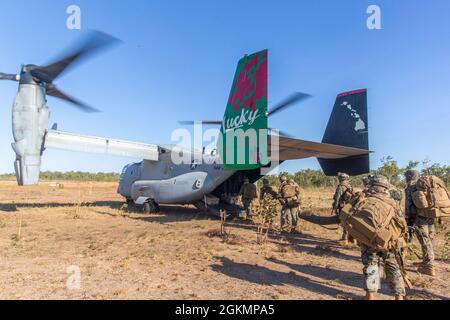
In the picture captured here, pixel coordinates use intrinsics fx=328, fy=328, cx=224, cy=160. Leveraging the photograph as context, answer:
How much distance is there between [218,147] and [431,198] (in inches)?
274

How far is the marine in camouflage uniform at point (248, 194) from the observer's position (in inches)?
508

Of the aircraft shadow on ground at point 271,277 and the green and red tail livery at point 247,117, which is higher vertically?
the green and red tail livery at point 247,117

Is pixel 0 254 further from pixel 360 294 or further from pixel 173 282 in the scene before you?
pixel 360 294

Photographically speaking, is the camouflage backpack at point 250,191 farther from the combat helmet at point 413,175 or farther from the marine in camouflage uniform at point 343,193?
the combat helmet at point 413,175

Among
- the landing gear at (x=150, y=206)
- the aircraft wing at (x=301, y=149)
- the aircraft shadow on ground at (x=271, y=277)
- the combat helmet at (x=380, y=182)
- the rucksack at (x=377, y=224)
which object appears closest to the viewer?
the rucksack at (x=377, y=224)

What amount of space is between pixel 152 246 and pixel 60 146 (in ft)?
17.7

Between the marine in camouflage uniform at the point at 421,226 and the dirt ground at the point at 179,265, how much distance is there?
28cm

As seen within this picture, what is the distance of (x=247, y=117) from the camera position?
10336 mm

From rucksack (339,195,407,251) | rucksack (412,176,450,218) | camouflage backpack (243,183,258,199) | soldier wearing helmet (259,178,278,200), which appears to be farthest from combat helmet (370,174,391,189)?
camouflage backpack (243,183,258,199)

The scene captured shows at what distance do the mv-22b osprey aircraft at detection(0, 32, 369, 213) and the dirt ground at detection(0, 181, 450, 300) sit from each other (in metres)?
2.35

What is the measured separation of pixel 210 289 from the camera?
5.57 meters

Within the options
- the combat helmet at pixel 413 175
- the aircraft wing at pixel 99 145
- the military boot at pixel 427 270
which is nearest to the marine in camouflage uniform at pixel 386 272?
the military boot at pixel 427 270

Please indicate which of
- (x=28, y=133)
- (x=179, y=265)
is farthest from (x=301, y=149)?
(x=28, y=133)
